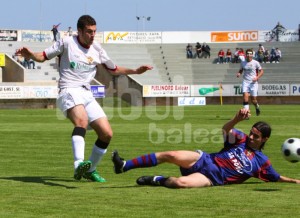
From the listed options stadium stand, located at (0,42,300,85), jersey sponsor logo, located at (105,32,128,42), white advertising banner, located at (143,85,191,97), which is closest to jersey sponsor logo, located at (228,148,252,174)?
white advertising banner, located at (143,85,191,97)

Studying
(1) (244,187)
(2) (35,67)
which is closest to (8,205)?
(1) (244,187)

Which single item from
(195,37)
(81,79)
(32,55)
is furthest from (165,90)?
(32,55)

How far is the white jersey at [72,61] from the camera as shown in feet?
38.6

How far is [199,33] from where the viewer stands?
77375mm

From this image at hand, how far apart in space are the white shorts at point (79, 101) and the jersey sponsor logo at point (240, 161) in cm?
232

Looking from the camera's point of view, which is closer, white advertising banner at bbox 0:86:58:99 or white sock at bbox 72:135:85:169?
white sock at bbox 72:135:85:169

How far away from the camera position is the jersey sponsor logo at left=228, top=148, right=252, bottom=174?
10.6m

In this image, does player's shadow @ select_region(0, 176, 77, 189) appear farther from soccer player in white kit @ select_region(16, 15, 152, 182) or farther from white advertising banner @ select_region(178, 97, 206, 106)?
white advertising banner @ select_region(178, 97, 206, 106)

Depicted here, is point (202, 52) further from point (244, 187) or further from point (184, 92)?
point (244, 187)

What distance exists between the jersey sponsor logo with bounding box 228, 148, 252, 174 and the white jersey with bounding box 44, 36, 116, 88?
2745 millimetres

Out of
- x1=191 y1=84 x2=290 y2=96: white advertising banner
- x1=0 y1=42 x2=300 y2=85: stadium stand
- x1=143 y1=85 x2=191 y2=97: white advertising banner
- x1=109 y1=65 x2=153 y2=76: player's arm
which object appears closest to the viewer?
x1=109 y1=65 x2=153 y2=76: player's arm

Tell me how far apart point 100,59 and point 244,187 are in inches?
130

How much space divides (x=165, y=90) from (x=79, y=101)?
4823 cm

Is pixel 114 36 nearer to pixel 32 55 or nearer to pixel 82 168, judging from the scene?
pixel 32 55
